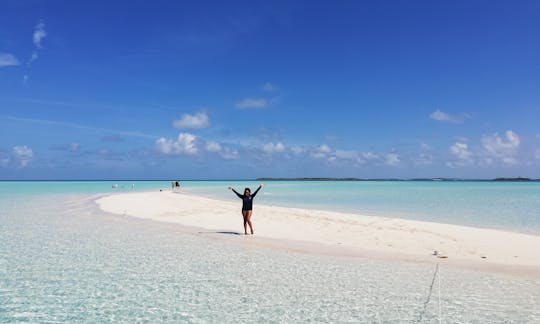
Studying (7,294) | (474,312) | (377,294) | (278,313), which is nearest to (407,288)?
(377,294)

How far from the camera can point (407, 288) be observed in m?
8.80

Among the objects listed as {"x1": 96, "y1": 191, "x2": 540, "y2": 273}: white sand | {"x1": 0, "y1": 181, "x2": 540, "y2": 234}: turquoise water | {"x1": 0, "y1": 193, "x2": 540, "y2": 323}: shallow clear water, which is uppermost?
{"x1": 0, "y1": 181, "x2": 540, "y2": 234}: turquoise water

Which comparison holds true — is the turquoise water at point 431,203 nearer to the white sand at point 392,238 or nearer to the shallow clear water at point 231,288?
the white sand at point 392,238

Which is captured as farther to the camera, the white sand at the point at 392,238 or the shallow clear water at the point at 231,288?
the white sand at the point at 392,238

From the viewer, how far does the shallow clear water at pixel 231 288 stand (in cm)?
725

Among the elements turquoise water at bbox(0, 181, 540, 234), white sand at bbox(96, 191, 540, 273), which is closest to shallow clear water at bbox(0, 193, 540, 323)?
white sand at bbox(96, 191, 540, 273)

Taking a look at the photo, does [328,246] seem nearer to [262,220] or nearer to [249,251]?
[249,251]

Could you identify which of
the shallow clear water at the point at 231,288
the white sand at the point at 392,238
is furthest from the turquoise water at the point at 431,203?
the shallow clear water at the point at 231,288

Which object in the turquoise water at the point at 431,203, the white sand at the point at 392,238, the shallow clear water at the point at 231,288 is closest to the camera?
the shallow clear water at the point at 231,288

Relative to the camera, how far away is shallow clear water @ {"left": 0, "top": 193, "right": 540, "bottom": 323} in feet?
23.8

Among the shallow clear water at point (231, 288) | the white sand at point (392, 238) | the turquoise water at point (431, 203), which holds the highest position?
the turquoise water at point (431, 203)

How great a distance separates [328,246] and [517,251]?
619 cm

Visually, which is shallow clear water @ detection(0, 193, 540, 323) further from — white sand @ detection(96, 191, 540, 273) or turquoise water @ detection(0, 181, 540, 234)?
turquoise water @ detection(0, 181, 540, 234)

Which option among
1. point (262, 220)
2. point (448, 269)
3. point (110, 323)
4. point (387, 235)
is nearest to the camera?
point (110, 323)
